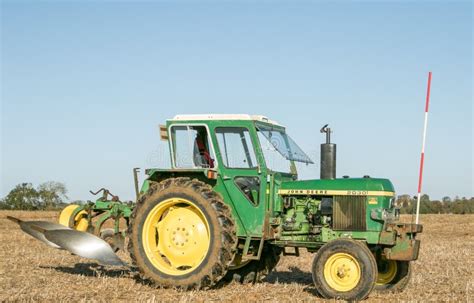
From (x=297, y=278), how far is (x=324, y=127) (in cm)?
310

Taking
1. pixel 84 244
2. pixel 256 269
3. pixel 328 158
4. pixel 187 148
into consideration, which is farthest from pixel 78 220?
pixel 328 158

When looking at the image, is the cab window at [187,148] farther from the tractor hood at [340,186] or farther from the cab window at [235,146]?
the tractor hood at [340,186]

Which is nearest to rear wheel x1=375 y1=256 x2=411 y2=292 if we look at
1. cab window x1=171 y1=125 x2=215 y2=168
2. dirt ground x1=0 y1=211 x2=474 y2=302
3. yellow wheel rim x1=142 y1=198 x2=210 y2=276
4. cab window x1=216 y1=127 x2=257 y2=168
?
dirt ground x1=0 y1=211 x2=474 y2=302

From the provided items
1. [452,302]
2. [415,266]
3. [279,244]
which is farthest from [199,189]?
[415,266]

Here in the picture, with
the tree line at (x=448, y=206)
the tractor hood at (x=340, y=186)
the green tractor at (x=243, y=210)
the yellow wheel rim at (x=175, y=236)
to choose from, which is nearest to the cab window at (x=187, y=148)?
the green tractor at (x=243, y=210)

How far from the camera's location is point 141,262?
1035 centimetres

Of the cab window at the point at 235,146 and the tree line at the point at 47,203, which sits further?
the tree line at the point at 47,203

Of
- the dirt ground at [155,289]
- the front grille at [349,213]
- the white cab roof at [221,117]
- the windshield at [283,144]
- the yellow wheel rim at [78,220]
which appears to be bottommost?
the dirt ground at [155,289]

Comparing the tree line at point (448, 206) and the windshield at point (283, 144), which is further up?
the windshield at point (283, 144)

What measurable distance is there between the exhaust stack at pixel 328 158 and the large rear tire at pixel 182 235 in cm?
171

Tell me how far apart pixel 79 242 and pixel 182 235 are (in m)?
2.20

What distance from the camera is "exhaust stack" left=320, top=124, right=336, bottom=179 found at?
1027 cm

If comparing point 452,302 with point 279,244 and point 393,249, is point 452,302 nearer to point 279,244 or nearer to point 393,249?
point 393,249

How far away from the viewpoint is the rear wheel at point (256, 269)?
11117 mm
